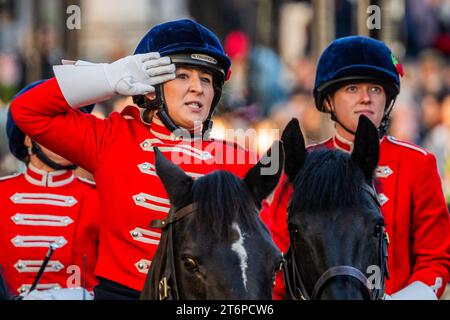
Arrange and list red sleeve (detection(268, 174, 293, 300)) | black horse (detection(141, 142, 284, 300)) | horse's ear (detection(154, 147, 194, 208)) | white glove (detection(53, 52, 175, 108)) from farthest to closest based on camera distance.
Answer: red sleeve (detection(268, 174, 293, 300)), white glove (detection(53, 52, 175, 108)), horse's ear (detection(154, 147, 194, 208)), black horse (detection(141, 142, 284, 300))

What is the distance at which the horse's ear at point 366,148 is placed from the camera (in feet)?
21.0

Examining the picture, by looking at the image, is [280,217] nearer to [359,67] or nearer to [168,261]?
[359,67]

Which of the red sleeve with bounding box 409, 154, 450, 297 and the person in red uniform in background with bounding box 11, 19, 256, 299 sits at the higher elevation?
the person in red uniform in background with bounding box 11, 19, 256, 299

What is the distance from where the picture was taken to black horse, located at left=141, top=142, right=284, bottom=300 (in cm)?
531

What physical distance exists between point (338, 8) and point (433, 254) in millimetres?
10603

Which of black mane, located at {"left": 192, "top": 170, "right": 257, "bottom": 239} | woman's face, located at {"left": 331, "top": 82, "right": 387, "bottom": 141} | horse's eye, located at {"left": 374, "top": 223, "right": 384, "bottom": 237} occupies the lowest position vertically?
horse's eye, located at {"left": 374, "top": 223, "right": 384, "bottom": 237}

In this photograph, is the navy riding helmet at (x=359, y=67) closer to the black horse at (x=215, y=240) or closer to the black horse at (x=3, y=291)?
the black horse at (x=215, y=240)

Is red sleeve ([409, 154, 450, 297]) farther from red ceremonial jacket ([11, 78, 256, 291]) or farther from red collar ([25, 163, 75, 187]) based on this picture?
red collar ([25, 163, 75, 187])

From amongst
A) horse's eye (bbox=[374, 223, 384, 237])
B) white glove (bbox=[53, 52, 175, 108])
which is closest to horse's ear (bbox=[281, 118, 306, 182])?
horse's eye (bbox=[374, 223, 384, 237])

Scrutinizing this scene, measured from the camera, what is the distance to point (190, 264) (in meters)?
5.39

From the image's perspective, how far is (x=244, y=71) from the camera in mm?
18641

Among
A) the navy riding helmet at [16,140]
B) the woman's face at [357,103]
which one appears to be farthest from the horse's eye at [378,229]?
the navy riding helmet at [16,140]

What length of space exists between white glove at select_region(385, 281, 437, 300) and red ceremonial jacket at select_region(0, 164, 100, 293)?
2016mm
